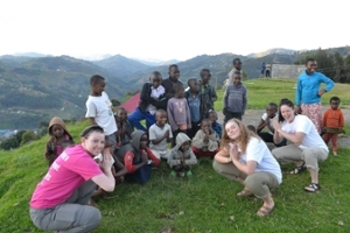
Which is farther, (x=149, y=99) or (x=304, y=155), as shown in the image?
(x=149, y=99)

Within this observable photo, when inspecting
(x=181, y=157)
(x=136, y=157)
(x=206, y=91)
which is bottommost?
(x=181, y=157)

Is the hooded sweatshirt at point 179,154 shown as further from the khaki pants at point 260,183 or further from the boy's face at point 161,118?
the khaki pants at point 260,183

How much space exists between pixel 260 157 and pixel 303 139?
1.40m

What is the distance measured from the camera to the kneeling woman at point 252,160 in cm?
407

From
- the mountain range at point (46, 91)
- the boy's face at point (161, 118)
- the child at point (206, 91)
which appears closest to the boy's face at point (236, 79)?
the child at point (206, 91)

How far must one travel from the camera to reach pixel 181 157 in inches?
219

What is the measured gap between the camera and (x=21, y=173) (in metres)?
6.98

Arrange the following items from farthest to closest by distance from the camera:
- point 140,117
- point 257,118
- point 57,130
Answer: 1. point 257,118
2. point 140,117
3. point 57,130

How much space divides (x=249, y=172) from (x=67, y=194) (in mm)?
2173

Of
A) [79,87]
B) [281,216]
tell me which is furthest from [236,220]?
[79,87]

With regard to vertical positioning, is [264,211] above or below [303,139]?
below

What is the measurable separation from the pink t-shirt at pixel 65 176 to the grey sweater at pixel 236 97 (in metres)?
3.93

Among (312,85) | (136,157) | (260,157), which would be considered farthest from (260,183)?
(312,85)

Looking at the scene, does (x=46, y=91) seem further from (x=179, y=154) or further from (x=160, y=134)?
(x=179, y=154)
